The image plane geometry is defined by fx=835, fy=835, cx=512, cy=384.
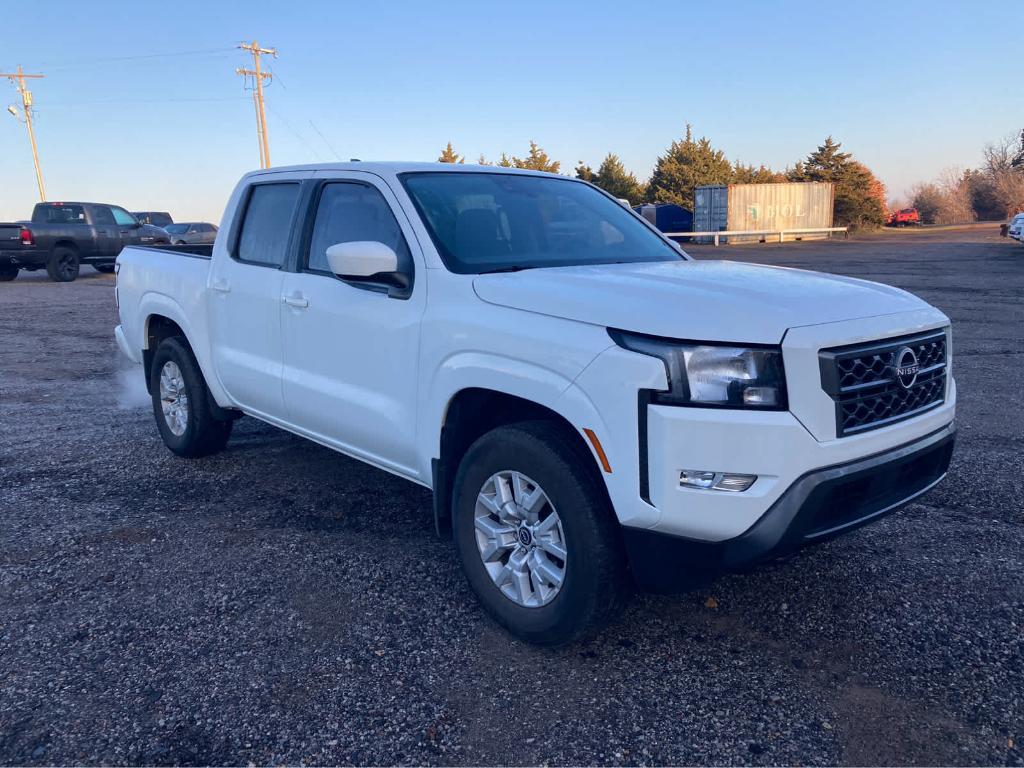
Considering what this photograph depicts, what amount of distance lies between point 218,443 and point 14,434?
2.06m

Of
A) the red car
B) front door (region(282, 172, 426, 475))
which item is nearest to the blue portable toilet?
the red car

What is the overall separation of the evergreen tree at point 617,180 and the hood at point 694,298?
2132 inches

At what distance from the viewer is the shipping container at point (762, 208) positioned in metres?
39.2

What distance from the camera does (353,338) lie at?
3912 mm

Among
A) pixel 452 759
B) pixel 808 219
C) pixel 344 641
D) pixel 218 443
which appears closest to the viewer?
pixel 452 759

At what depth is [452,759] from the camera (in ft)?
8.60

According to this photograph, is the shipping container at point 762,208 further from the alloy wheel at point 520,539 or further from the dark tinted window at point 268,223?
the alloy wheel at point 520,539

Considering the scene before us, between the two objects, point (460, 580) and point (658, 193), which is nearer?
point (460, 580)

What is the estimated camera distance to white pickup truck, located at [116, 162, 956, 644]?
2684 mm

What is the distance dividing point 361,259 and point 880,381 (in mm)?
2038

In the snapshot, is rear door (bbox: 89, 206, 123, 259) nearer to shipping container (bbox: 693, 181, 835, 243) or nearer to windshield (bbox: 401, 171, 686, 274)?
windshield (bbox: 401, 171, 686, 274)

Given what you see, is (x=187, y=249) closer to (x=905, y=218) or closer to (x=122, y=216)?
(x=122, y=216)

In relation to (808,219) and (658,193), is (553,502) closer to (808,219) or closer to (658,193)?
(808,219)

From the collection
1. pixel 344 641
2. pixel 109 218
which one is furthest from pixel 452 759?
pixel 109 218
